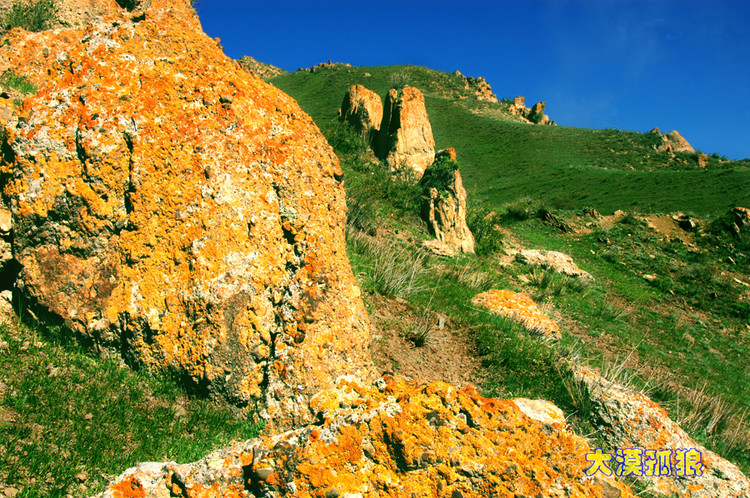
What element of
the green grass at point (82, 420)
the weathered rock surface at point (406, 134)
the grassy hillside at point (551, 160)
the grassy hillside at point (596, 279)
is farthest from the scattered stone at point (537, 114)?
the green grass at point (82, 420)

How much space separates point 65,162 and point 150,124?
0.59 metres

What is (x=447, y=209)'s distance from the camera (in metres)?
11.5

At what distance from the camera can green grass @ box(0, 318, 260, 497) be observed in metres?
1.97

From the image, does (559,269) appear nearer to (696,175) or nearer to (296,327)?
(296,327)

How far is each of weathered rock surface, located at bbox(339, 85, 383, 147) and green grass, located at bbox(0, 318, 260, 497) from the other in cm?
1475

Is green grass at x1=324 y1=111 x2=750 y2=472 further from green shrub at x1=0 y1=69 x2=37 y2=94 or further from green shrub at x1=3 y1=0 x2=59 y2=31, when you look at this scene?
green shrub at x1=3 y1=0 x2=59 y2=31

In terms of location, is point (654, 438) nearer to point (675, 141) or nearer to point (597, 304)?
point (597, 304)

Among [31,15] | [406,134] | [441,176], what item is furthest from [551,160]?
[31,15]

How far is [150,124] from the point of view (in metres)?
2.77

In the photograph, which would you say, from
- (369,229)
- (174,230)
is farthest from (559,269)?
(174,230)

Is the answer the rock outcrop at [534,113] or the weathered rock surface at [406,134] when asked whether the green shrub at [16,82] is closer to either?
the weathered rock surface at [406,134]

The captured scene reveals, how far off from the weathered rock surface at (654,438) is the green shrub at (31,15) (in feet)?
38.0

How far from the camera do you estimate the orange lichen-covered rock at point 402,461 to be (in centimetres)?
192

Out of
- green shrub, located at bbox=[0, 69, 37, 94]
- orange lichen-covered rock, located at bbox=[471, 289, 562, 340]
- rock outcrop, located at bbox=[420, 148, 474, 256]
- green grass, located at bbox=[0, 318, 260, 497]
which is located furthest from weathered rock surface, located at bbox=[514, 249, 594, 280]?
green shrub, located at bbox=[0, 69, 37, 94]
